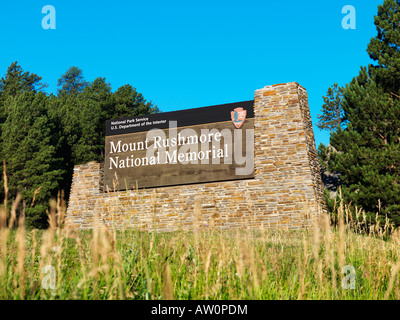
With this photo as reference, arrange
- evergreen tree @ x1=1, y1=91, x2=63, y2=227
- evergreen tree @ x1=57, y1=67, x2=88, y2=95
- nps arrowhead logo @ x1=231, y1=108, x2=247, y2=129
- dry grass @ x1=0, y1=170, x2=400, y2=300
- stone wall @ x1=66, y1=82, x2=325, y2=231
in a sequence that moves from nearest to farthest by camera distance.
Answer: dry grass @ x1=0, y1=170, x2=400, y2=300, stone wall @ x1=66, y1=82, x2=325, y2=231, nps arrowhead logo @ x1=231, y1=108, x2=247, y2=129, evergreen tree @ x1=1, y1=91, x2=63, y2=227, evergreen tree @ x1=57, y1=67, x2=88, y2=95

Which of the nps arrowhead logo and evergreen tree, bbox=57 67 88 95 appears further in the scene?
evergreen tree, bbox=57 67 88 95

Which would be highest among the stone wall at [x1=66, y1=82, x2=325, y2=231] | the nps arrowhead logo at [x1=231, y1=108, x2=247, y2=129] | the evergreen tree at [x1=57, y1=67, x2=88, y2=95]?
the evergreen tree at [x1=57, y1=67, x2=88, y2=95]

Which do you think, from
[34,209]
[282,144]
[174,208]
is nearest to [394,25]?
[282,144]

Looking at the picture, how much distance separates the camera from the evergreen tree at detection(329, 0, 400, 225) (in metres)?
14.4

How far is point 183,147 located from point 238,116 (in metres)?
2.48

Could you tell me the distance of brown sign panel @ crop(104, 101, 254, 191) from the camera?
14625mm

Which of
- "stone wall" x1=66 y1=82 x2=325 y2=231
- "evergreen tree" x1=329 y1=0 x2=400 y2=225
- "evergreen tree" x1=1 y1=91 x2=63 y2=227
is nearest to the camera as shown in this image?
"stone wall" x1=66 y1=82 x2=325 y2=231

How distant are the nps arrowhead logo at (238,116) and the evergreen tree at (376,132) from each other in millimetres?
4371

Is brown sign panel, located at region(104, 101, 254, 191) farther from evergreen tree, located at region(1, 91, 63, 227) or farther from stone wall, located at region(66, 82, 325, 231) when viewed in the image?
evergreen tree, located at region(1, 91, 63, 227)

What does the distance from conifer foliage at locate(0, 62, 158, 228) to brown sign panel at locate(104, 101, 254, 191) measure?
21.3ft

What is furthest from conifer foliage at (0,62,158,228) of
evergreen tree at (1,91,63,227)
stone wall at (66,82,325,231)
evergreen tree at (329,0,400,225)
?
evergreen tree at (329,0,400,225)

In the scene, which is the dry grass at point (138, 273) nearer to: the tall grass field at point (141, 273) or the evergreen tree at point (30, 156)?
the tall grass field at point (141, 273)

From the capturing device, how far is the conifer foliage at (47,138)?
934 inches

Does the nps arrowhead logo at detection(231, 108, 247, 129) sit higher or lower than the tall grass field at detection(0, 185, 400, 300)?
higher
